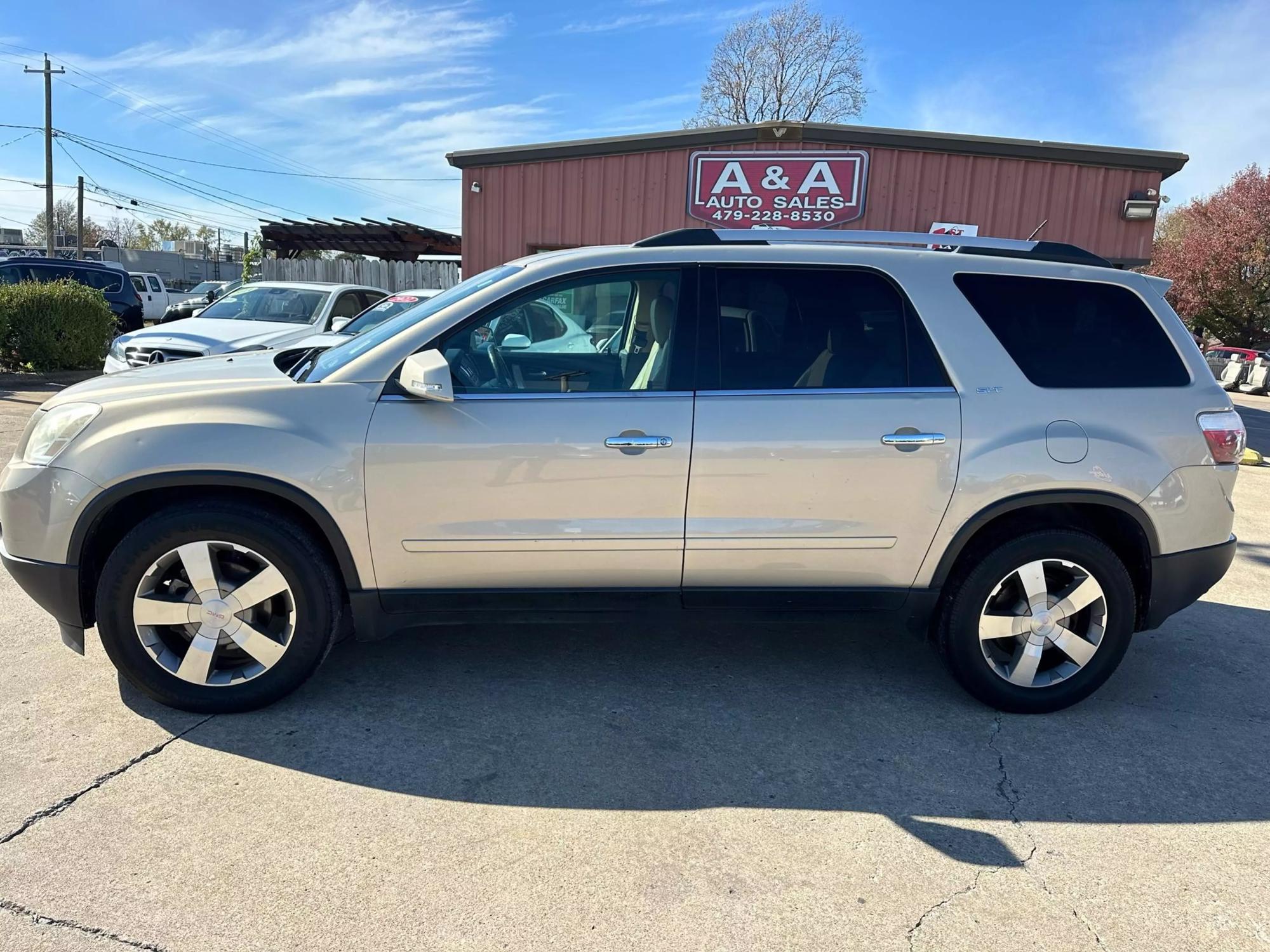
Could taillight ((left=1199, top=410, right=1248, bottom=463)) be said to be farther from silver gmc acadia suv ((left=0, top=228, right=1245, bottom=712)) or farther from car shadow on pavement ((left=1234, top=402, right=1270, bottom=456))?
car shadow on pavement ((left=1234, top=402, right=1270, bottom=456))

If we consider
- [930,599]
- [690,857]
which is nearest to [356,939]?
[690,857]

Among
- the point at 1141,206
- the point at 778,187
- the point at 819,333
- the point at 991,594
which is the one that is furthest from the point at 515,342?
the point at 1141,206

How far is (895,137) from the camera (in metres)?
11.0

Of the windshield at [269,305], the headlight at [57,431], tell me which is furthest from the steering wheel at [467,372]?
the windshield at [269,305]

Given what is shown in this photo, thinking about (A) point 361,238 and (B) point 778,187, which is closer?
(B) point 778,187

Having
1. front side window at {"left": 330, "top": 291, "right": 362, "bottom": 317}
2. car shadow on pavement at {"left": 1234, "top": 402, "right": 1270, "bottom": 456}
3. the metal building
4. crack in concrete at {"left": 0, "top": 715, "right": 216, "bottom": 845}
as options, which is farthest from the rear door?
car shadow on pavement at {"left": 1234, "top": 402, "right": 1270, "bottom": 456}

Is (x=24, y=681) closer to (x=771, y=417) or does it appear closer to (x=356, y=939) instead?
(x=356, y=939)

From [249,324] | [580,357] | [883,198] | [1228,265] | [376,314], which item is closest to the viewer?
[580,357]

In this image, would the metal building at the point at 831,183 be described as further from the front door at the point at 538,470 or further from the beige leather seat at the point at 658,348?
the front door at the point at 538,470

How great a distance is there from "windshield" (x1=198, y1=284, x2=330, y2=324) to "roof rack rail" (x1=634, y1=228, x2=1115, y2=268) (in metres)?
7.69

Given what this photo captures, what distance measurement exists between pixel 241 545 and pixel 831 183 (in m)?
10.0

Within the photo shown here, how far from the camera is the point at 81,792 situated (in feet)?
9.12

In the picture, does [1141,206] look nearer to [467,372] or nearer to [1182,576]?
[1182,576]

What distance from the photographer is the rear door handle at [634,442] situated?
318cm
